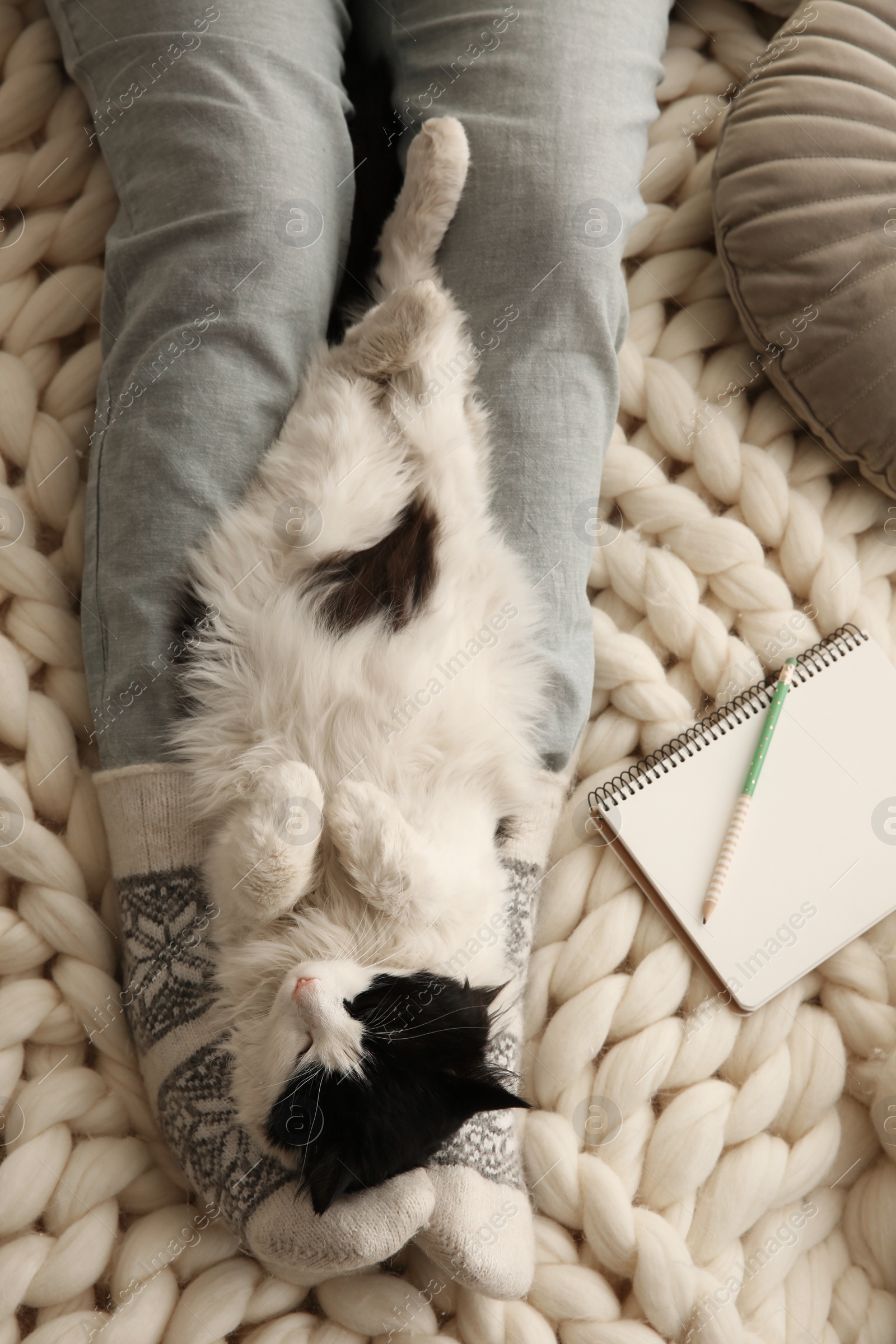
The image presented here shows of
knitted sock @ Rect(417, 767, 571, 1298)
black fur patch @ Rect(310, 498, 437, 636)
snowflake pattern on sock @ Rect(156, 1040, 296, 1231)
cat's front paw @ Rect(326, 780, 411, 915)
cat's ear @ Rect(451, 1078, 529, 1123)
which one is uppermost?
black fur patch @ Rect(310, 498, 437, 636)

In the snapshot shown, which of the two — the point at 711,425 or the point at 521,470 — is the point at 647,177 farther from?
the point at 521,470

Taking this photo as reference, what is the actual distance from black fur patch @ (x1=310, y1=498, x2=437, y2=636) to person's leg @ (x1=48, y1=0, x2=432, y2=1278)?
19cm

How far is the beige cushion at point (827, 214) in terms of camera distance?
136 cm

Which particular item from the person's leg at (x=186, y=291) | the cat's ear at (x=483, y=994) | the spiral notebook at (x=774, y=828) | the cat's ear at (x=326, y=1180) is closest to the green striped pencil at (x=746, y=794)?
the spiral notebook at (x=774, y=828)

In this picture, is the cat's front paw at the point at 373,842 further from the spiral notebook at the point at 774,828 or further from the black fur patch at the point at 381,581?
the spiral notebook at the point at 774,828

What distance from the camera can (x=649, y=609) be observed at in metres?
1.47

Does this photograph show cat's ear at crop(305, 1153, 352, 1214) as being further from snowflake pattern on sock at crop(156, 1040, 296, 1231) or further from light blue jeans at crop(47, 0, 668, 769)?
light blue jeans at crop(47, 0, 668, 769)

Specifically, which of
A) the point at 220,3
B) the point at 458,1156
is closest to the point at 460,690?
the point at 458,1156

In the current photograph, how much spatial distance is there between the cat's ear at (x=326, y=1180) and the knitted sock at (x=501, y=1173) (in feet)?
0.50

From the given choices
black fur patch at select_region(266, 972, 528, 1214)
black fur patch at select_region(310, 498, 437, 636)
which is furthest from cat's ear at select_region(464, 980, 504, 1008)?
black fur patch at select_region(310, 498, 437, 636)

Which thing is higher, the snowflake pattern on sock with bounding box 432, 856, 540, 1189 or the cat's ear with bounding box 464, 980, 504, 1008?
the cat's ear with bounding box 464, 980, 504, 1008

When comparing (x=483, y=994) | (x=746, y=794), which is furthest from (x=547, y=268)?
(x=483, y=994)

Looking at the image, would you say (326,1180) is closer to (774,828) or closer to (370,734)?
(370,734)

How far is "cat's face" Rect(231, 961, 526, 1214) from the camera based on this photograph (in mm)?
956
